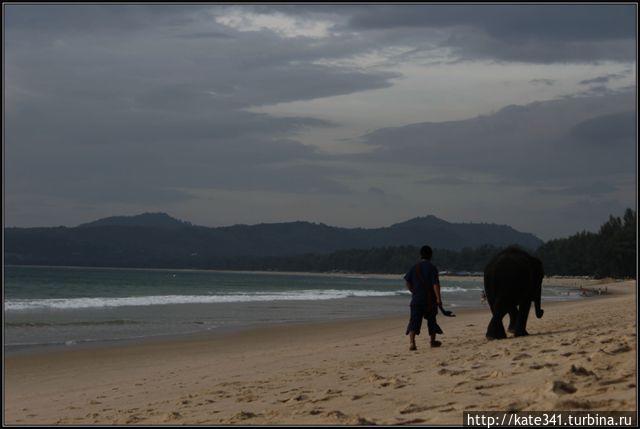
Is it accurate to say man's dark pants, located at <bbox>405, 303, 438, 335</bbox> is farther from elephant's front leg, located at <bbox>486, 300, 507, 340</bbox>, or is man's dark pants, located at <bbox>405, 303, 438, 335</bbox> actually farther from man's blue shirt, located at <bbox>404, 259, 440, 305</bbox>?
elephant's front leg, located at <bbox>486, 300, 507, 340</bbox>

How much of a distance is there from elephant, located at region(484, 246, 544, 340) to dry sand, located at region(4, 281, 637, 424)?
1.44 ft

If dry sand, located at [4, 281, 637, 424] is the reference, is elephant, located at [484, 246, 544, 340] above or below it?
above

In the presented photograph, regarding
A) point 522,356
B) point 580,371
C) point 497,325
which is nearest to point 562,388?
point 580,371

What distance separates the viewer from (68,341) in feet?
63.5

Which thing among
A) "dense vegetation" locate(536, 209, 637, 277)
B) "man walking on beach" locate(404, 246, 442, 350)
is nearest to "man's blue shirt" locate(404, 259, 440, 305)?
"man walking on beach" locate(404, 246, 442, 350)

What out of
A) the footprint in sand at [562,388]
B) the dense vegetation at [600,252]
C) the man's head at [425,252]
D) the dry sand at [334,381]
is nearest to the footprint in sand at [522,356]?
the dry sand at [334,381]

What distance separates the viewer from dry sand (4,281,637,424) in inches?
286

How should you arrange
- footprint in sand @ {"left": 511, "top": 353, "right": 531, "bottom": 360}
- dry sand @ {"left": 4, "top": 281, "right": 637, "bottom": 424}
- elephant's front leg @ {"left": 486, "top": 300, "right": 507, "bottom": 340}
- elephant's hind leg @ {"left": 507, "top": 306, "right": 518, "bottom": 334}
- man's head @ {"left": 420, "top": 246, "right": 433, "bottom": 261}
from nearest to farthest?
dry sand @ {"left": 4, "top": 281, "right": 637, "bottom": 424}
footprint in sand @ {"left": 511, "top": 353, "right": 531, "bottom": 360}
man's head @ {"left": 420, "top": 246, "right": 433, "bottom": 261}
elephant's front leg @ {"left": 486, "top": 300, "right": 507, "bottom": 340}
elephant's hind leg @ {"left": 507, "top": 306, "right": 518, "bottom": 334}

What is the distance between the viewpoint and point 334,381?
9.80 metres

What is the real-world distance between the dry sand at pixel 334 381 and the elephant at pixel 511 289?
440 millimetres

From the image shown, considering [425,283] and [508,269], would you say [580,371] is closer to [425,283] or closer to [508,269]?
[425,283]

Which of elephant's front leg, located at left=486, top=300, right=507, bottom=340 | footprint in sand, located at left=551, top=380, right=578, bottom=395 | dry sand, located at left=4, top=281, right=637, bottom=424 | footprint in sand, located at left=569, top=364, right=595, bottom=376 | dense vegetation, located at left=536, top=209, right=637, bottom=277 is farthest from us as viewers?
dense vegetation, located at left=536, top=209, right=637, bottom=277

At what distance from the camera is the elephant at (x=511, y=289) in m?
14.0

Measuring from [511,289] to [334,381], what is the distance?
533cm
